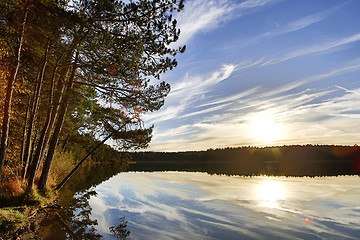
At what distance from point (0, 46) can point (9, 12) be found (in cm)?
187

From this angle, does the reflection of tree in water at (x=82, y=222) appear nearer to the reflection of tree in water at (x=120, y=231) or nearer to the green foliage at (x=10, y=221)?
the reflection of tree in water at (x=120, y=231)

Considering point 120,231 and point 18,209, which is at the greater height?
point 18,209

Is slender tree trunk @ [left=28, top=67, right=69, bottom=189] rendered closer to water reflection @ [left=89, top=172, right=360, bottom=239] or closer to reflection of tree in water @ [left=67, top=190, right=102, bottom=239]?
reflection of tree in water @ [left=67, top=190, right=102, bottom=239]

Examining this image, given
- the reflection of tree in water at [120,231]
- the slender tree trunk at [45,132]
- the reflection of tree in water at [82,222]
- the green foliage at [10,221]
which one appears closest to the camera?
the green foliage at [10,221]

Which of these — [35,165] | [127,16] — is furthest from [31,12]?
[35,165]

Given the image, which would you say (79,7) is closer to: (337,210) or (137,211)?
(137,211)

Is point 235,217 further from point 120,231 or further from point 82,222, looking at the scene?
point 82,222

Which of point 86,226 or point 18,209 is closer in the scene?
point 18,209

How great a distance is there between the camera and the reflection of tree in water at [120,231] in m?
8.59

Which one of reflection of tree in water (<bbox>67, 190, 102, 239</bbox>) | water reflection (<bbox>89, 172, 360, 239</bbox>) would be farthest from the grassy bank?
water reflection (<bbox>89, 172, 360, 239</bbox>)

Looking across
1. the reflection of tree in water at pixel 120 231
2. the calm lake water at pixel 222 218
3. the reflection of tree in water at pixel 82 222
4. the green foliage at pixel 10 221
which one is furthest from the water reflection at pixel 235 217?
the green foliage at pixel 10 221

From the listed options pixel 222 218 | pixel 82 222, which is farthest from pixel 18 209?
pixel 222 218

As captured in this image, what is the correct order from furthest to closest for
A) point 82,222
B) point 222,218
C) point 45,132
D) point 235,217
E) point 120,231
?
point 45,132
point 235,217
point 222,218
point 82,222
point 120,231

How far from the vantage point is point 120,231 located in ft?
30.2
